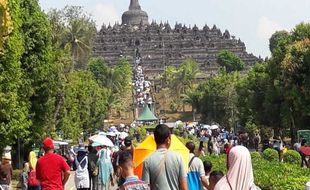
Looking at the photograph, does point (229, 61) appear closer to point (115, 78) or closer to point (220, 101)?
point (115, 78)

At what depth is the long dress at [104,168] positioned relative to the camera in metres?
14.9

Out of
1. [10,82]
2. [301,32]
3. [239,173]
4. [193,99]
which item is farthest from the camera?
[193,99]

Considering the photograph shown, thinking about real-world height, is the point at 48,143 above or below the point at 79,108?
below

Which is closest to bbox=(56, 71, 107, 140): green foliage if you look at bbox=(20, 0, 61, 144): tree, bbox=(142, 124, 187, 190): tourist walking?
bbox=(20, 0, 61, 144): tree

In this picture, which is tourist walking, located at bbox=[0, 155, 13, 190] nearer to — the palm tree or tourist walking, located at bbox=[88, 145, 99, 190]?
tourist walking, located at bbox=[88, 145, 99, 190]

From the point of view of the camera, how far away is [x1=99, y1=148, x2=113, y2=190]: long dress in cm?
1495

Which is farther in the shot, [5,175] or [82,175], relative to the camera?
[82,175]

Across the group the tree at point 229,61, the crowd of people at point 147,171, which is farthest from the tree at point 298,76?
the tree at point 229,61

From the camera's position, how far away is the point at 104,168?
591 inches

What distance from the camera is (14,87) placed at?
79.7 feet

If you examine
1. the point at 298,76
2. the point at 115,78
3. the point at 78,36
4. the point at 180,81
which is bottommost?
the point at 298,76

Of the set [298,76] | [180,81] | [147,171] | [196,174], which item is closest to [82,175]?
[196,174]

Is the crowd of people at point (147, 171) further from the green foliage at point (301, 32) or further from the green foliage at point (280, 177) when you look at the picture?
the green foliage at point (301, 32)

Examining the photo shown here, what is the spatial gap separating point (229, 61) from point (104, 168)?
109007mm
